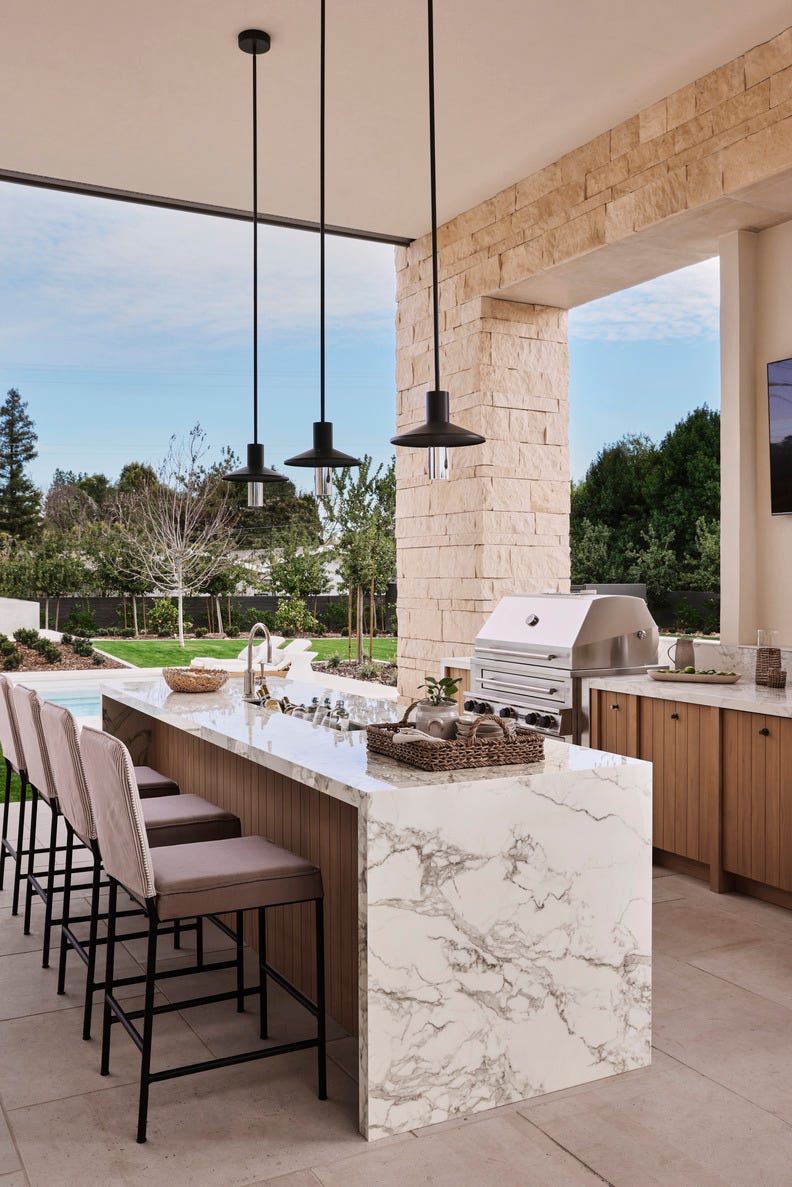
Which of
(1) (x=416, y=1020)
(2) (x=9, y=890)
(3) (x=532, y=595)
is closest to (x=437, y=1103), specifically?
(1) (x=416, y=1020)

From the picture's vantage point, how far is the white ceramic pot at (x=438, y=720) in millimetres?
2709

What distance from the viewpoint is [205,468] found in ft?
47.7

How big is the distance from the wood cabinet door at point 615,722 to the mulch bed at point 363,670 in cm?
817

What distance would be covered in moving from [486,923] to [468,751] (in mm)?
411

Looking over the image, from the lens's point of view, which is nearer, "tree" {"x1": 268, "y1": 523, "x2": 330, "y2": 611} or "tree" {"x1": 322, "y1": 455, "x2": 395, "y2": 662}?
"tree" {"x1": 322, "y1": 455, "x2": 395, "y2": 662}

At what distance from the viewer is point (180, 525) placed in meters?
13.5

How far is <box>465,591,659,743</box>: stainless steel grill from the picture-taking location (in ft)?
15.7

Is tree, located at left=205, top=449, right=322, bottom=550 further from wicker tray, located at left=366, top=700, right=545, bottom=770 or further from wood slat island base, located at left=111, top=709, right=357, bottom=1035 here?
wicker tray, located at left=366, top=700, right=545, bottom=770

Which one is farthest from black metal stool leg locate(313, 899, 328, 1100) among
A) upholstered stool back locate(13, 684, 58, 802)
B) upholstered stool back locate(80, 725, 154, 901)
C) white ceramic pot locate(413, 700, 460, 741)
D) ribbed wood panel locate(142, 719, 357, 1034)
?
upholstered stool back locate(13, 684, 58, 802)

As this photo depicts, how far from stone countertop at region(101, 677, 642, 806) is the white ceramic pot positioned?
0.17 m

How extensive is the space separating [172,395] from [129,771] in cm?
1595

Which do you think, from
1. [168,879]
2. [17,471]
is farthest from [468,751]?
[17,471]

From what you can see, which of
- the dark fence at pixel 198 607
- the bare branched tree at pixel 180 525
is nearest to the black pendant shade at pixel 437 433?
the dark fence at pixel 198 607

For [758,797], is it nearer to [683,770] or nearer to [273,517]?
[683,770]
